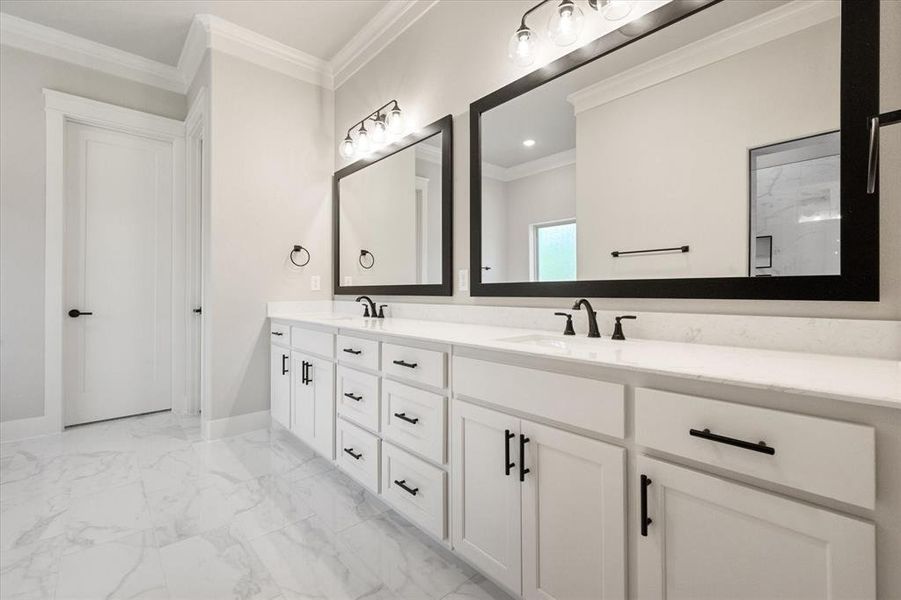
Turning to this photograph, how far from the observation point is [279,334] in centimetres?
280

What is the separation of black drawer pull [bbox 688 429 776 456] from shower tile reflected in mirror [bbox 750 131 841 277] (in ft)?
2.09

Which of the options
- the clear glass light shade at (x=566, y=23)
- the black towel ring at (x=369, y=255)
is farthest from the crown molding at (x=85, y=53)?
the clear glass light shade at (x=566, y=23)

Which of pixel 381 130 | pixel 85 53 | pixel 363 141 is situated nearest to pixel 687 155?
pixel 381 130

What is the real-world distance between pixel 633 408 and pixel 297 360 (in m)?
2.09

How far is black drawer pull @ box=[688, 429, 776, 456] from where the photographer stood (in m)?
0.76

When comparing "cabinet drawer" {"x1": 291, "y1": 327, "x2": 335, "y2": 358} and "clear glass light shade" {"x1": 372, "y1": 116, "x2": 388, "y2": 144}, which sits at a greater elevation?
"clear glass light shade" {"x1": 372, "y1": 116, "x2": 388, "y2": 144}

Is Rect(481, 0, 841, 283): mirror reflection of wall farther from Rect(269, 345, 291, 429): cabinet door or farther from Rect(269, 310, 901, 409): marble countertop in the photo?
Rect(269, 345, 291, 429): cabinet door

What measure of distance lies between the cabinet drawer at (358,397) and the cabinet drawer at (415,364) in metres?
0.14

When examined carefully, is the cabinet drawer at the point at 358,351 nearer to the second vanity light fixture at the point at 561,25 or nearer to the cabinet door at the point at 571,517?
the cabinet door at the point at 571,517

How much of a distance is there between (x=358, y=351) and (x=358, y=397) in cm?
22

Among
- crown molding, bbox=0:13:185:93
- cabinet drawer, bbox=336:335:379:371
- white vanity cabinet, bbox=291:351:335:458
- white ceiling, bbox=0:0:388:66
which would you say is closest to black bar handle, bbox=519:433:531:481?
cabinet drawer, bbox=336:335:379:371

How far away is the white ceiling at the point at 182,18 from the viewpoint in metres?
2.57

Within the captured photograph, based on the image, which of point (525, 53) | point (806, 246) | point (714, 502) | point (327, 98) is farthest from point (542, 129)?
point (327, 98)

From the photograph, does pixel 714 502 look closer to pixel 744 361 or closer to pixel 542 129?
pixel 744 361
